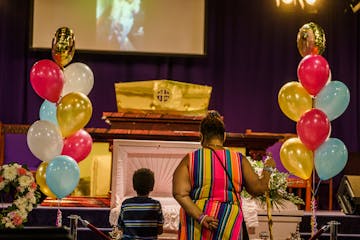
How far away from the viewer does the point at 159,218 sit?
422 centimetres

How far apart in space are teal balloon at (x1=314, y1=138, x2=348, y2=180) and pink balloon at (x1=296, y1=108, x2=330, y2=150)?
2.9 inches

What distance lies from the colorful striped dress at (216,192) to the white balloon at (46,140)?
1859 millimetres

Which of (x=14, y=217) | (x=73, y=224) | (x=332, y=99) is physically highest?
(x=332, y=99)

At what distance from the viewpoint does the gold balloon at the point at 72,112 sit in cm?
539

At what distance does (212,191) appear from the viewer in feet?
12.0

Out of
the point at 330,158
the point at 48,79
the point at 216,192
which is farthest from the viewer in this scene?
the point at 48,79

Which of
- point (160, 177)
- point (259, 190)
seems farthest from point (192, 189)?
point (160, 177)

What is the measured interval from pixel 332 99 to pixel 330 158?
0.49m

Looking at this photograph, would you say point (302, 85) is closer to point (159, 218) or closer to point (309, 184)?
point (159, 218)

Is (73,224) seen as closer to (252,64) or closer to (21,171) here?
(21,171)

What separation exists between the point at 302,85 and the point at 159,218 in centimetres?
185

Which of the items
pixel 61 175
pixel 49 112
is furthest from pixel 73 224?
pixel 49 112

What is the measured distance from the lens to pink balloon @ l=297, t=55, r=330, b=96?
5281mm

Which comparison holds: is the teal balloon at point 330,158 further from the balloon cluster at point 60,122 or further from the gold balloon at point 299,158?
the balloon cluster at point 60,122
